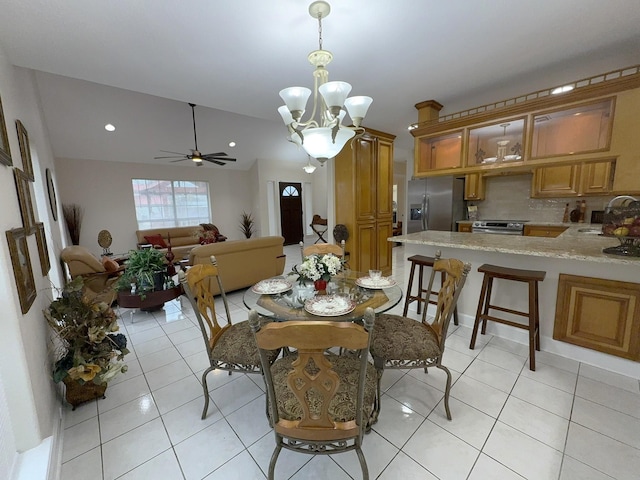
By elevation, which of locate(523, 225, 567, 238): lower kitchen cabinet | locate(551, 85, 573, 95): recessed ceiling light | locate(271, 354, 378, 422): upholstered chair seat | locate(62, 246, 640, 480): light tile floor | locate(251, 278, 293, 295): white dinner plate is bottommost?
locate(62, 246, 640, 480): light tile floor

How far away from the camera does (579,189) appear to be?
377cm

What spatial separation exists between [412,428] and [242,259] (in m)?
2.83

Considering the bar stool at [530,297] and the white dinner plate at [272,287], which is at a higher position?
the white dinner plate at [272,287]

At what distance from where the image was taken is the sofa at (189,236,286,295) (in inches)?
132

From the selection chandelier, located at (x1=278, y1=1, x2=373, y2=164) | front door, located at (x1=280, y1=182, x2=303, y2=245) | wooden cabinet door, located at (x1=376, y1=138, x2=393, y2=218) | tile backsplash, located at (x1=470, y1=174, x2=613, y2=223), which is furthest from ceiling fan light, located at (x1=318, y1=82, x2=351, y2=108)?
front door, located at (x1=280, y1=182, x2=303, y2=245)

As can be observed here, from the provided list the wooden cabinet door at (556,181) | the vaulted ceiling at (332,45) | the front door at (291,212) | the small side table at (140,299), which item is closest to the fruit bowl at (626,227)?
the vaulted ceiling at (332,45)

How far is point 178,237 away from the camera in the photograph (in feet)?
22.3

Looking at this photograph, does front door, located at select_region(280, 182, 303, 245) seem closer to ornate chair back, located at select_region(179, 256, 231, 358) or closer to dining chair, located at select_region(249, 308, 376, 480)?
ornate chair back, located at select_region(179, 256, 231, 358)

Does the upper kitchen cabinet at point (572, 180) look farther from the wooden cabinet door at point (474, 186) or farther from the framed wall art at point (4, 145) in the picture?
the framed wall art at point (4, 145)

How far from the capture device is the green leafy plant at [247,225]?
7988 mm

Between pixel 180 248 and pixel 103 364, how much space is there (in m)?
4.85

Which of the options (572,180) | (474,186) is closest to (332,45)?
(474,186)

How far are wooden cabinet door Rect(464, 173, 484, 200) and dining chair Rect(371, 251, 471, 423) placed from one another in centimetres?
370

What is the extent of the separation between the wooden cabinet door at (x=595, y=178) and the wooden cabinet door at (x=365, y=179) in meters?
2.92
